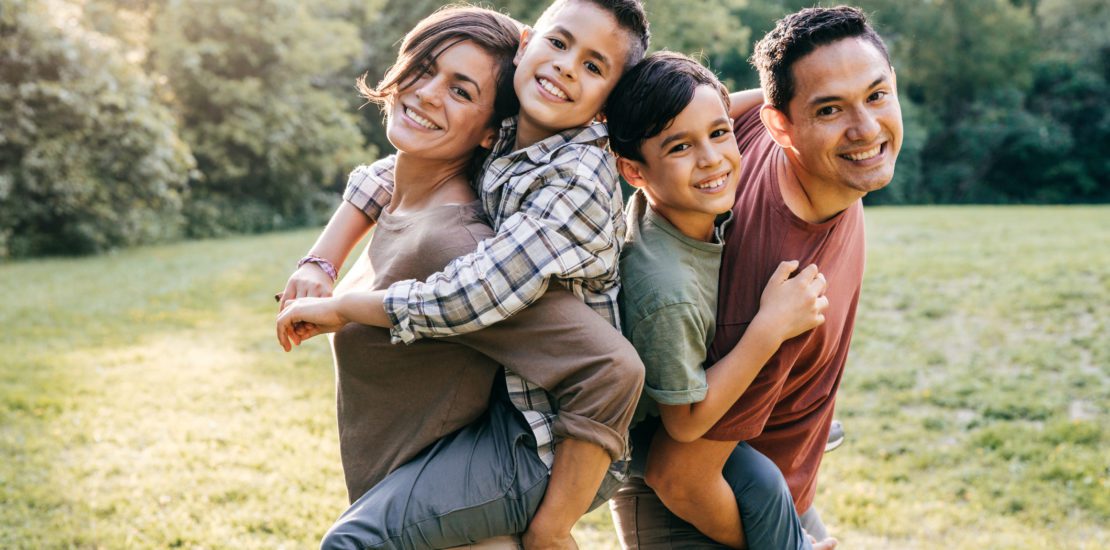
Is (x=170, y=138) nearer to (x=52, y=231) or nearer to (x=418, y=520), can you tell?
(x=52, y=231)

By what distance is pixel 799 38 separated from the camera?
8.61ft

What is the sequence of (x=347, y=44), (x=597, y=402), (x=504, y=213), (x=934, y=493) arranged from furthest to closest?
(x=347, y=44) → (x=934, y=493) → (x=504, y=213) → (x=597, y=402)

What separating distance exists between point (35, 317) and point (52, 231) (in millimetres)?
8058

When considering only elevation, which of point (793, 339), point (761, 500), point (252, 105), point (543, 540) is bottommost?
point (543, 540)

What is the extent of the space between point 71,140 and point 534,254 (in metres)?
17.8

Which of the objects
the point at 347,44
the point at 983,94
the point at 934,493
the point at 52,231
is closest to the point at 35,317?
the point at 52,231

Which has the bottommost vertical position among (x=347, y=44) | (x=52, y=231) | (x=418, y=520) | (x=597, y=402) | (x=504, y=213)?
(x=52, y=231)

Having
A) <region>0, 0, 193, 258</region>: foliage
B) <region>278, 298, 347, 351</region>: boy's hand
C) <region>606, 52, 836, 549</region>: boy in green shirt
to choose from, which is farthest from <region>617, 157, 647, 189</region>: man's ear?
<region>0, 0, 193, 258</region>: foliage

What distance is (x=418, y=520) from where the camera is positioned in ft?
7.32

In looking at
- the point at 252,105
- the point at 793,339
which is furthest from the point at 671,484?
the point at 252,105

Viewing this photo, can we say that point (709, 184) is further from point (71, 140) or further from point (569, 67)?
point (71, 140)

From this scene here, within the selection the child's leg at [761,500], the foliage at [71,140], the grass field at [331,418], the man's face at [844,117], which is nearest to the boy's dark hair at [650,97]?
the man's face at [844,117]

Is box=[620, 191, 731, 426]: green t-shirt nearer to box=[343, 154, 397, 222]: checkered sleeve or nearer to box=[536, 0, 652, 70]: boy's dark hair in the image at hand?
box=[536, 0, 652, 70]: boy's dark hair

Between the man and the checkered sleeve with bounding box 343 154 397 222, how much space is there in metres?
1.12
